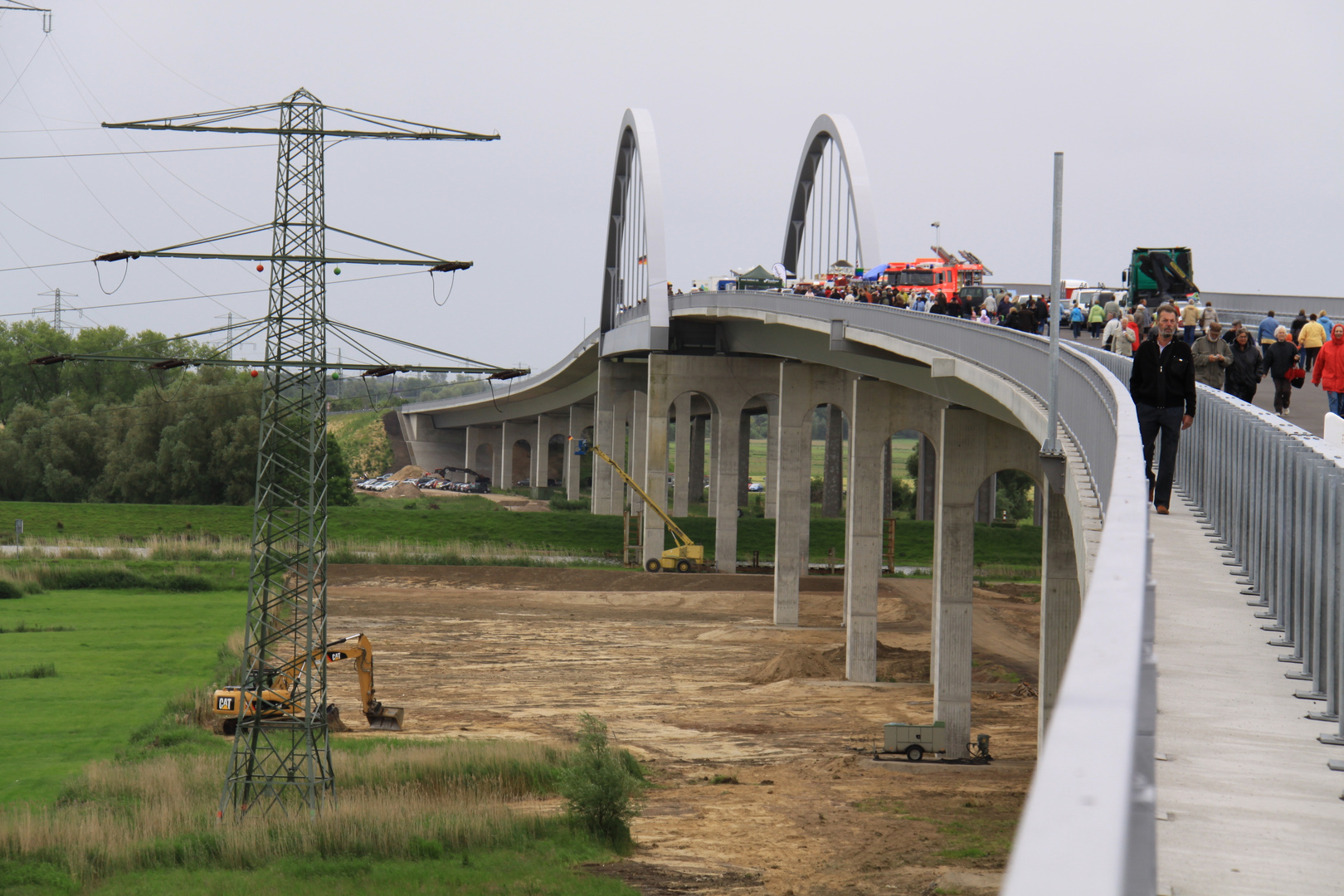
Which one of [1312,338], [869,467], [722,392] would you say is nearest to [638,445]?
[722,392]

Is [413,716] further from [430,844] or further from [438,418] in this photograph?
[438,418]

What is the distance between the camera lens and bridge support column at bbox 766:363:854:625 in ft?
190

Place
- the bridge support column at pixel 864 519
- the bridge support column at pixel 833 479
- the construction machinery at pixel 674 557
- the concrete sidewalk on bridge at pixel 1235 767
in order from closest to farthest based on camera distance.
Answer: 1. the concrete sidewalk on bridge at pixel 1235 767
2. the bridge support column at pixel 864 519
3. the construction machinery at pixel 674 557
4. the bridge support column at pixel 833 479

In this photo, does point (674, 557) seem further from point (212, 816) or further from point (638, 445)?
point (212, 816)

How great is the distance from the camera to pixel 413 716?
36344mm

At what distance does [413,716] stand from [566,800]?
11224mm

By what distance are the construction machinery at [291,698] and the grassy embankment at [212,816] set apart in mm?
1085

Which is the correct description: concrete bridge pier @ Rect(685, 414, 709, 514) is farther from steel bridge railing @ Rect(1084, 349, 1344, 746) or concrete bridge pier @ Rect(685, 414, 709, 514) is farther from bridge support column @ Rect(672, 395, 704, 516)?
steel bridge railing @ Rect(1084, 349, 1344, 746)

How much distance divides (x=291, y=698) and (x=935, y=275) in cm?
3283

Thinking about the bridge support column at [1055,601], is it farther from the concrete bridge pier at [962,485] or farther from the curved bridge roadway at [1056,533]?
the concrete bridge pier at [962,485]

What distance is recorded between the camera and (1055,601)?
29.8m

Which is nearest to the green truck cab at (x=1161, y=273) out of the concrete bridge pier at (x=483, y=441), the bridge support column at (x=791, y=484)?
the bridge support column at (x=791, y=484)

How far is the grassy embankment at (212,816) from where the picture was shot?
70.7ft

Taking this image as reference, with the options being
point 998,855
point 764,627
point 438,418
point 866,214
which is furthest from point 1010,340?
point 438,418
